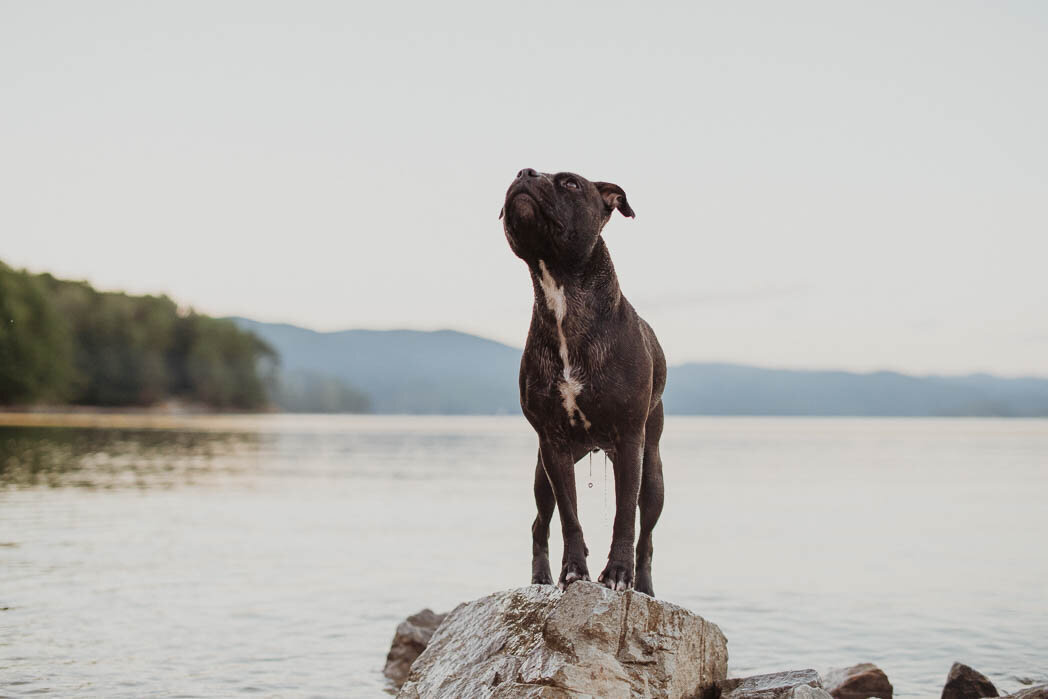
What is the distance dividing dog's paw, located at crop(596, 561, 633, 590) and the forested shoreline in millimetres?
95083

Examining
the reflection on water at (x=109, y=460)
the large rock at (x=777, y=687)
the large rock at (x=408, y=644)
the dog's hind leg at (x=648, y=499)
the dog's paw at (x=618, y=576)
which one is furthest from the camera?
the reflection on water at (x=109, y=460)

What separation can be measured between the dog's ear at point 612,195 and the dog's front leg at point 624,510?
65.1 inches

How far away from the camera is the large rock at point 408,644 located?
13.5 metres

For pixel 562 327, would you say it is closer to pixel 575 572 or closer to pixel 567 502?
pixel 567 502

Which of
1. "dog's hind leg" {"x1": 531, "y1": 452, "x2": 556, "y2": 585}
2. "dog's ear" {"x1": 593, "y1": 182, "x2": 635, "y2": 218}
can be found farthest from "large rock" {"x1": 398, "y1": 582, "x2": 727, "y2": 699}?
"dog's ear" {"x1": 593, "y1": 182, "x2": 635, "y2": 218}

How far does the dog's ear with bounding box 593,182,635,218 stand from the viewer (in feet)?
23.5

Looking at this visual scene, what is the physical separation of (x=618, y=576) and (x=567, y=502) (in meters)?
0.64

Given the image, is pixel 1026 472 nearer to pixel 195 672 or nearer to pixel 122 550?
pixel 122 550

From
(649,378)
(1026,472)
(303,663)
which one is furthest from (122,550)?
(1026,472)

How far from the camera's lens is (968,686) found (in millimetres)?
11539

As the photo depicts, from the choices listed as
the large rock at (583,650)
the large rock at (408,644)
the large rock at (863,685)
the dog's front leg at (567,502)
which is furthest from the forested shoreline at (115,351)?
the dog's front leg at (567,502)

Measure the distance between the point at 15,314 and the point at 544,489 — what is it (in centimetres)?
9652

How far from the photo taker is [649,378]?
24.2ft

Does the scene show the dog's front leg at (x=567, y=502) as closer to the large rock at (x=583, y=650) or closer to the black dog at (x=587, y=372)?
the black dog at (x=587, y=372)
